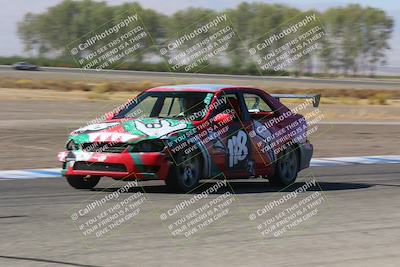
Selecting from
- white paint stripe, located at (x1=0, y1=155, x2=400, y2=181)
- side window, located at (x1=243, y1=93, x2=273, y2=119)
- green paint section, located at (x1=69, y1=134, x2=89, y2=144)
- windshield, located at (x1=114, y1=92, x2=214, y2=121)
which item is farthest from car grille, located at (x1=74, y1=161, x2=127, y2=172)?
side window, located at (x1=243, y1=93, x2=273, y2=119)

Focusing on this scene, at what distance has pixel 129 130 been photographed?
10.3 metres

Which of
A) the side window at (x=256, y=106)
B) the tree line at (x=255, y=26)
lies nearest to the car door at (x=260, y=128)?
the side window at (x=256, y=106)

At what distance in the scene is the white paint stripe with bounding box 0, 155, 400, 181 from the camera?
41.5ft

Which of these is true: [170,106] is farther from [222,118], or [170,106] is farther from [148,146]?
[148,146]

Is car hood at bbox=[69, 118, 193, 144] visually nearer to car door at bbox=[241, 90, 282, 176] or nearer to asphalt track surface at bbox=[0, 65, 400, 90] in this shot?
car door at bbox=[241, 90, 282, 176]

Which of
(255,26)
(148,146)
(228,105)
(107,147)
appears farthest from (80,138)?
(255,26)

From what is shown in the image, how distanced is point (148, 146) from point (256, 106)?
8.27ft

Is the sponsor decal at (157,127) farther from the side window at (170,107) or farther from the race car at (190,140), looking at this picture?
the side window at (170,107)

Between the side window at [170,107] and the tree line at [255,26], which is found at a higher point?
the side window at [170,107]

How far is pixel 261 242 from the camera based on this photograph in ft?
24.6

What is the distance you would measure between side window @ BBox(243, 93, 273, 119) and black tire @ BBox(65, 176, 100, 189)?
2467mm

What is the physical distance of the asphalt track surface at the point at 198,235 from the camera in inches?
261

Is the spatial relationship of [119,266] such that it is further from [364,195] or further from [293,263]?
[364,195]

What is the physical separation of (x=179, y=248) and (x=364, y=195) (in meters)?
4.88
